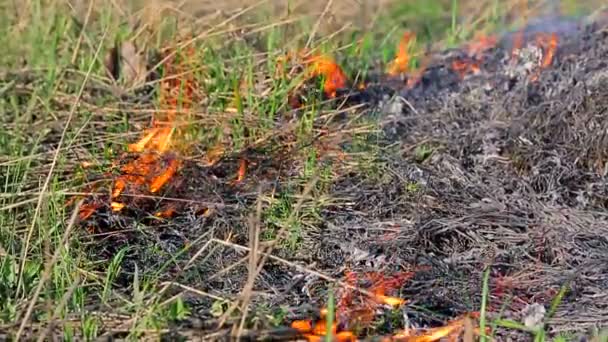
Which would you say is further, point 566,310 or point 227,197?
point 227,197

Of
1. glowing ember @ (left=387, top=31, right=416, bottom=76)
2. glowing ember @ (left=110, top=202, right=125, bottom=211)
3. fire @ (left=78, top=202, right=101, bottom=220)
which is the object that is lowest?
glowing ember @ (left=387, top=31, right=416, bottom=76)

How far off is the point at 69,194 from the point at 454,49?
3.00 meters

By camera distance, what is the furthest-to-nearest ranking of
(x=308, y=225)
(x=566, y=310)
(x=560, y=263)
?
(x=308, y=225), (x=560, y=263), (x=566, y=310)

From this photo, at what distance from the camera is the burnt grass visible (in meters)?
3.15

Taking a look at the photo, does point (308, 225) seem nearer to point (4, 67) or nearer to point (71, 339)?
point (71, 339)

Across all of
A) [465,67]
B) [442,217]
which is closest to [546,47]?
[465,67]

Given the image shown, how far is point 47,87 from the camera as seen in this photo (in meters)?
4.79

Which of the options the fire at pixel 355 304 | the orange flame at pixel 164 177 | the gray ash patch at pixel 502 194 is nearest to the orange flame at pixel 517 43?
the gray ash patch at pixel 502 194

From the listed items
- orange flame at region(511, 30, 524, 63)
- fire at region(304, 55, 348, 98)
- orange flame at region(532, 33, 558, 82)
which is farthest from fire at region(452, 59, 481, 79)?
fire at region(304, 55, 348, 98)

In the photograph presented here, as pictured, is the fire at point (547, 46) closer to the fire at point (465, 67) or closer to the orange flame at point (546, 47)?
the orange flame at point (546, 47)

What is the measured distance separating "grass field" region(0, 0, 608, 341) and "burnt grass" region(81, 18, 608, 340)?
0.02 meters

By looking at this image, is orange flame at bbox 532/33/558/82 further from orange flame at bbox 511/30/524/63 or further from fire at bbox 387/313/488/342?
fire at bbox 387/313/488/342

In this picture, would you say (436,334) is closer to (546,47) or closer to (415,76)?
(415,76)

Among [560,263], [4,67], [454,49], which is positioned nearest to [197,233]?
[560,263]
